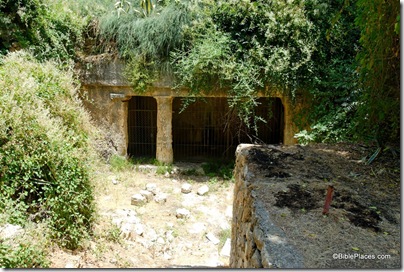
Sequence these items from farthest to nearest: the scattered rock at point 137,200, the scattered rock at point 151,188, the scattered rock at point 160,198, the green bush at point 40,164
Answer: the scattered rock at point 151,188, the scattered rock at point 160,198, the scattered rock at point 137,200, the green bush at point 40,164

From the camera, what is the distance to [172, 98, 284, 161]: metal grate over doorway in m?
10.0

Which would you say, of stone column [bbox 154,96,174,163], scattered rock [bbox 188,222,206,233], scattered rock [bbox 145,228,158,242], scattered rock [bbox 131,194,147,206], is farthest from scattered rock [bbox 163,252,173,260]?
stone column [bbox 154,96,174,163]

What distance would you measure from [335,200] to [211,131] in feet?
26.6

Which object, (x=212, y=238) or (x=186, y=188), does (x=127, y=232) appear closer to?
(x=212, y=238)

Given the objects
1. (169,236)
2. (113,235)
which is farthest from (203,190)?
(113,235)

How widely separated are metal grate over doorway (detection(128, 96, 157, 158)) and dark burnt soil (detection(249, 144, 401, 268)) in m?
6.75

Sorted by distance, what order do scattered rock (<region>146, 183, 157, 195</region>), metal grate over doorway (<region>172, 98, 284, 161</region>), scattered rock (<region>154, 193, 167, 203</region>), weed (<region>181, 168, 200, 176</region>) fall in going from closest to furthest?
scattered rock (<region>154, 193, 167, 203</region>) < scattered rock (<region>146, 183, 157, 195</region>) < weed (<region>181, 168, 200, 176</region>) < metal grate over doorway (<region>172, 98, 284, 161</region>)

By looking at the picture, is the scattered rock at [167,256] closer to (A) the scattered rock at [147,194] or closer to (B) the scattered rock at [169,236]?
(B) the scattered rock at [169,236]

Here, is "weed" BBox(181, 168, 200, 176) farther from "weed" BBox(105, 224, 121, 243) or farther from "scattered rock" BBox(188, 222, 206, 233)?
"weed" BBox(105, 224, 121, 243)

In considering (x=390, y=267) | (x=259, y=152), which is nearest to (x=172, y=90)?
(x=259, y=152)

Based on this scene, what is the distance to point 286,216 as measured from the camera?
2.33m

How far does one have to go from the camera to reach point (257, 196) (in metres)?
2.64

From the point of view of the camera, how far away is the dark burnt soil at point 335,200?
1954 mm

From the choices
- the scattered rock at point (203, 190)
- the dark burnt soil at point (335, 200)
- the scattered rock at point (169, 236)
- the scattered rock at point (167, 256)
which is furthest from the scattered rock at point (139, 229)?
the dark burnt soil at point (335, 200)
